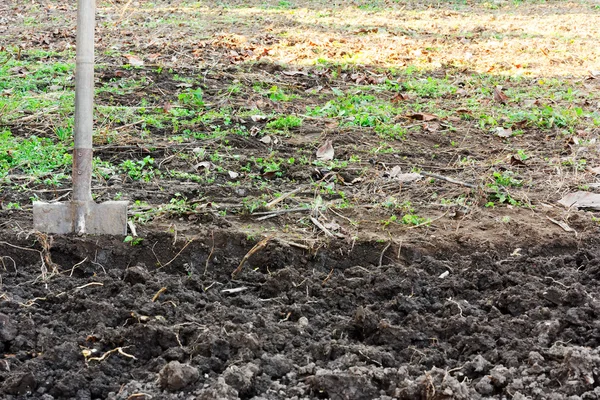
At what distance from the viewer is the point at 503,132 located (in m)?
5.41

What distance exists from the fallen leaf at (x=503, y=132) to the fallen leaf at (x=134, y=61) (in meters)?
3.38

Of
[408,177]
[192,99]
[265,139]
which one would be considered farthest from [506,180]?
[192,99]

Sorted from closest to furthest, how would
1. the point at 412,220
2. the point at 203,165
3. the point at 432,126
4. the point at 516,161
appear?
1. the point at 412,220
2. the point at 203,165
3. the point at 516,161
4. the point at 432,126

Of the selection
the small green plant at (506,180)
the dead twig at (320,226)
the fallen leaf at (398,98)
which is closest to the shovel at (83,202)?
the dead twig at (320,226)

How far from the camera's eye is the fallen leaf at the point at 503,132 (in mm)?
5363

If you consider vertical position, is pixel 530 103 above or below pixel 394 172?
above

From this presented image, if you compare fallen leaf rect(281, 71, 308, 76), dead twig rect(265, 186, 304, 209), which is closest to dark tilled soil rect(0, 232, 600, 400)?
dead twig rect(265, 186, 304, 209)

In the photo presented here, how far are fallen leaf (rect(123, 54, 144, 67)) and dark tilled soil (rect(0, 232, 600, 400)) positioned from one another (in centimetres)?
364

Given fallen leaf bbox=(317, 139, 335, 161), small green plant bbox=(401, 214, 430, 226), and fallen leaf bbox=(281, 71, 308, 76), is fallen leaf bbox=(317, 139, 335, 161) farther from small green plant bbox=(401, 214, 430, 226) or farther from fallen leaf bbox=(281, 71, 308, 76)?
fallen leaf bbox=(281, 71, 308, 76)

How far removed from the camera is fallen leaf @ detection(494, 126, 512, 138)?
211 inches

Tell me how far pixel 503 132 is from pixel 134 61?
11.6ft

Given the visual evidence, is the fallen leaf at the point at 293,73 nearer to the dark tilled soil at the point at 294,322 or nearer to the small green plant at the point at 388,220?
the small green plant at the point at 388,220

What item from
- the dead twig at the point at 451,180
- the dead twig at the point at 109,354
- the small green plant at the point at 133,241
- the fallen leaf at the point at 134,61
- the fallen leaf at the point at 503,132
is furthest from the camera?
the fallen leaf at the point at 134,61

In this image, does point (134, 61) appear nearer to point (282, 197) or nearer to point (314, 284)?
point (282, 197)
